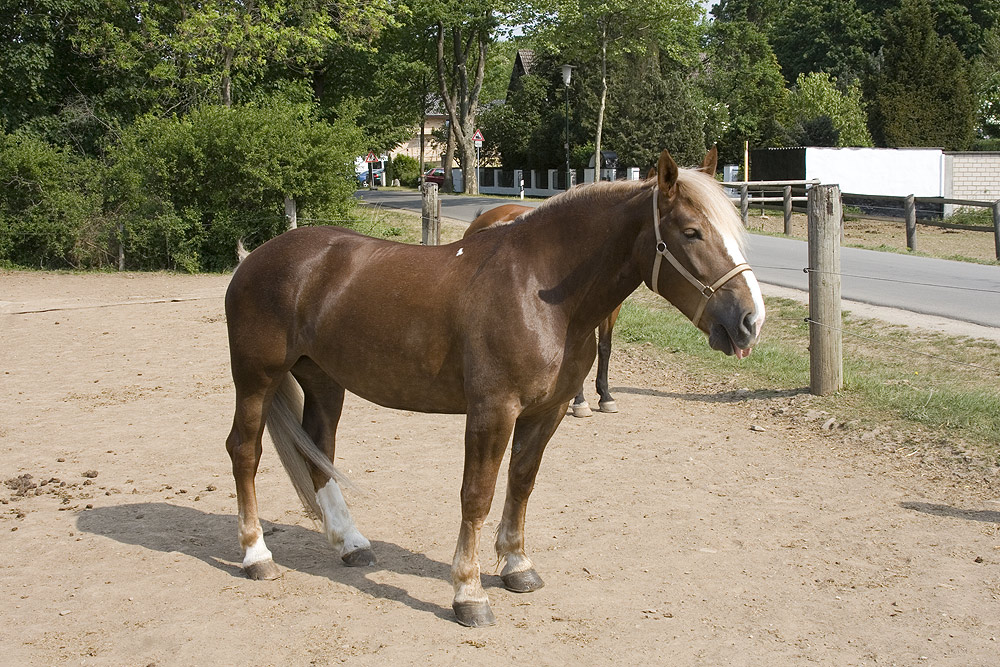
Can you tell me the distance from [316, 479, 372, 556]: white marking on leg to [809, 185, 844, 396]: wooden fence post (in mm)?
4454

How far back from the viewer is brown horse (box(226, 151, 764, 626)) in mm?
3611

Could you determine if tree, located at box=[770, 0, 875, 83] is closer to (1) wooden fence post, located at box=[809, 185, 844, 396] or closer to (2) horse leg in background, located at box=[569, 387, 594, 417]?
(1) wooden fence post, located at box=[809, 185, 844, 396]

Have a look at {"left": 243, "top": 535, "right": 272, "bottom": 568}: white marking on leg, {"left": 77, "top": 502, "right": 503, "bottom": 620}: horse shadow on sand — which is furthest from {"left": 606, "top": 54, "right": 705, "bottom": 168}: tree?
{"left": 243, "top": 535, "right": 272, "bottom": 568}: white marking on leg

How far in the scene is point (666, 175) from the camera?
11.6ft

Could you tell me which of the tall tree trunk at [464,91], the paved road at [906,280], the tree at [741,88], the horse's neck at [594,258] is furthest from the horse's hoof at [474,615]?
the tree at [741,88]

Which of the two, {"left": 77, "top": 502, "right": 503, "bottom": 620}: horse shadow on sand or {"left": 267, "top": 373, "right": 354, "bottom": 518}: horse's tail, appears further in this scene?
{"left": 267, "top": 373, "right": 354, "bottom": 518}: horse's tail

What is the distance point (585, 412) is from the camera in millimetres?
7473

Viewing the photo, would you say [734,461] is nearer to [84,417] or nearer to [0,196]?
[84,417]

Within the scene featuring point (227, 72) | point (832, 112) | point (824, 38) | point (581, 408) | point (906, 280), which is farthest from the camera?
point (824, 38)

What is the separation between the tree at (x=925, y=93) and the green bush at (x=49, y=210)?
3133 centimetres

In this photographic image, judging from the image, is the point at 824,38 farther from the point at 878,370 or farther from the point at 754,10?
the point at 878,370

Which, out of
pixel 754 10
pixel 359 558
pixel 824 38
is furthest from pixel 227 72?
pixel 754 10

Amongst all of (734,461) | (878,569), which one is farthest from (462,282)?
(734,461)

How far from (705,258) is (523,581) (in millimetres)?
1750
